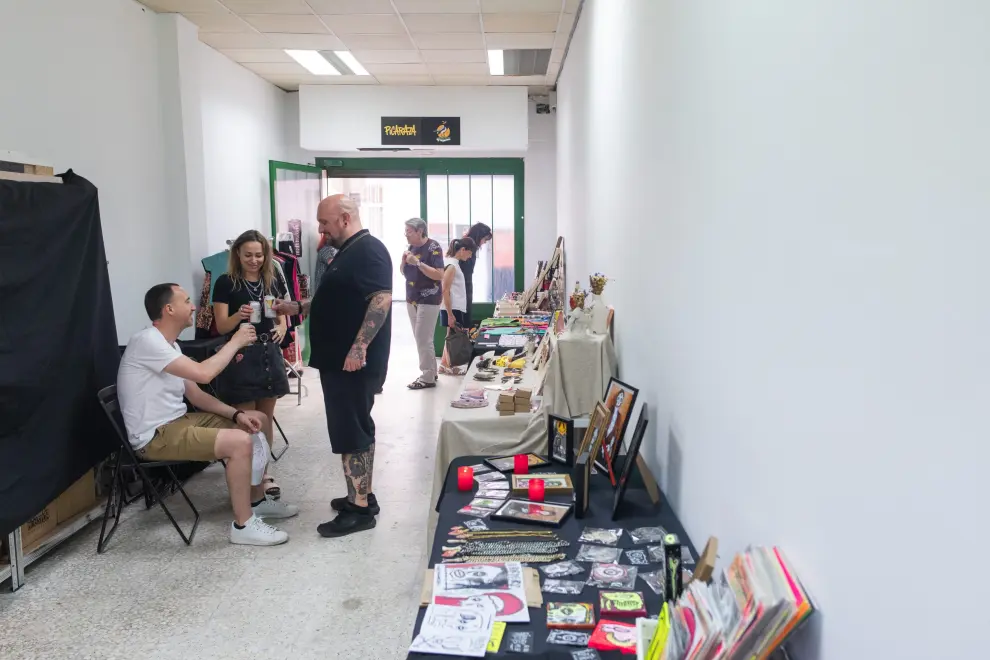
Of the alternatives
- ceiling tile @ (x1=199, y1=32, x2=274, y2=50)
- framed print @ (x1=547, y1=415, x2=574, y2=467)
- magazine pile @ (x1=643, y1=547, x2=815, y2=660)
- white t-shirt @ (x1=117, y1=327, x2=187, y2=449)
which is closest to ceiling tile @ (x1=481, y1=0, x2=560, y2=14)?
ceiling tile @ (x1=199, y1=32, x2=274, y2=50)

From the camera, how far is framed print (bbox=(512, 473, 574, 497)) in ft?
8.06

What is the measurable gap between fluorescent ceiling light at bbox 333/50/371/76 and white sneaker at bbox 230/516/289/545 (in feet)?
15.0

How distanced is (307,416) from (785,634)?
5124mm

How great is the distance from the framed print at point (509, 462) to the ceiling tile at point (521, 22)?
12.4 feet

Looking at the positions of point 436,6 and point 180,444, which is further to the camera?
point 436,6

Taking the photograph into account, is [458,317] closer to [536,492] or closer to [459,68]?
[459,68]

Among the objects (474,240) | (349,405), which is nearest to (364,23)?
(474,240)

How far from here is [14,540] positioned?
120 inches

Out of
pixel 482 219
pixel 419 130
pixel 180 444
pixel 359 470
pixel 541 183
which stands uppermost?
pixel 419 130

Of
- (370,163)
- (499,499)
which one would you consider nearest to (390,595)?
(499,499)

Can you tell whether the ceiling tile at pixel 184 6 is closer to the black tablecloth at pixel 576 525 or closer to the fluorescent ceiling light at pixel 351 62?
the fluorescent ceiling light at pixel 351 62

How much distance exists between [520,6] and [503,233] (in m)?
4.12

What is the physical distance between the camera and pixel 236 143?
6.98 m

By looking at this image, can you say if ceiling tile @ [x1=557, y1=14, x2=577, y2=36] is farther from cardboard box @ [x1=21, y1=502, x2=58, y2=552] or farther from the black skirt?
cardboard box @ [x1=21, y1=502, x2=58, y2=552]
